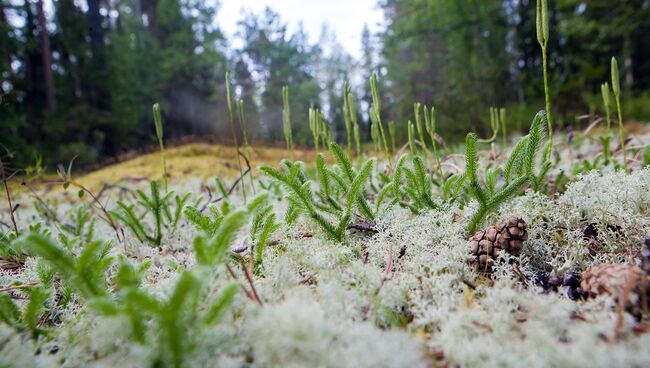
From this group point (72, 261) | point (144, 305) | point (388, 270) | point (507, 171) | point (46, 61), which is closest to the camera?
point (144, 305)

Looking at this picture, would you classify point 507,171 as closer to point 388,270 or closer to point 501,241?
point 501,241

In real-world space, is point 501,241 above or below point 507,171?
below

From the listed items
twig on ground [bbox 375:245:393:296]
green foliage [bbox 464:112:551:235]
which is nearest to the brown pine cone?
green foliage [bbox 464:112:551:235]

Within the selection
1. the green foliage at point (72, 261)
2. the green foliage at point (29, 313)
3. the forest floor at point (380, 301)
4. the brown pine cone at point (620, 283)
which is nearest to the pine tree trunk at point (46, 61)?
the forest floor at point (380, 301)

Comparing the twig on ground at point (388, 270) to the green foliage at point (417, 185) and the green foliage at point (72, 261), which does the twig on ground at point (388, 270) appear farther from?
the green foliage at point (72, 261)

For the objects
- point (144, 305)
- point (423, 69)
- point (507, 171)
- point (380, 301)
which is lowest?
point (380, 301)

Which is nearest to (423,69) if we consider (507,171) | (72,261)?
(507,171)
